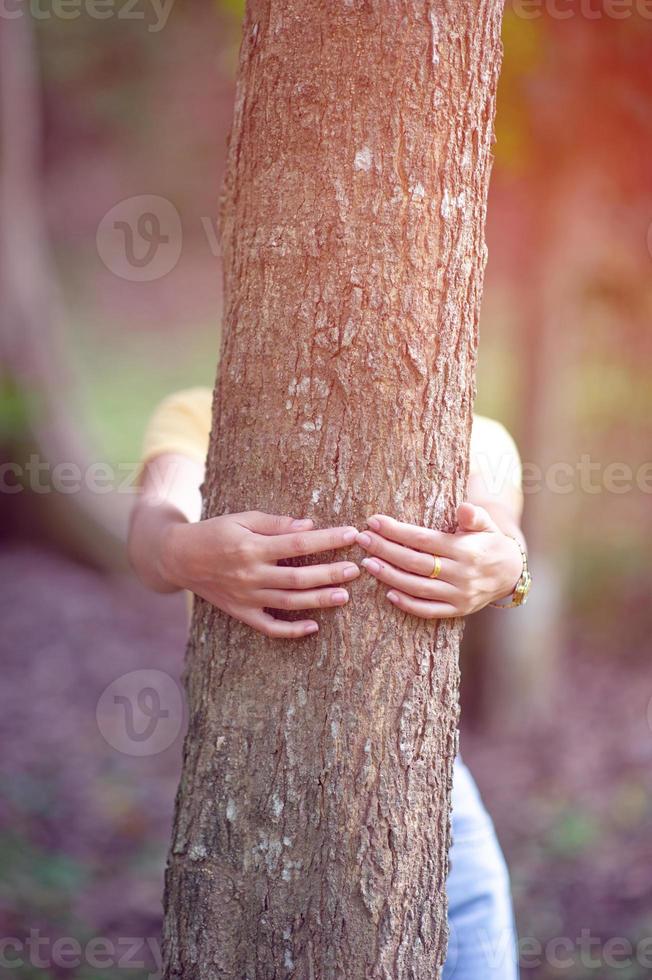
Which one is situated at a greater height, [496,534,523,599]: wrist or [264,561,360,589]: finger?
[496,534,523,599]: wrist

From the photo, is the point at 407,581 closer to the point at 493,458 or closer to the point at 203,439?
the point at 493,458

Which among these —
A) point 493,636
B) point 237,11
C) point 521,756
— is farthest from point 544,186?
point 521,756

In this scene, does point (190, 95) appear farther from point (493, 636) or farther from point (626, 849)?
point (626, 849)

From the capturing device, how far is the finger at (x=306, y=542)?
1.39 metres

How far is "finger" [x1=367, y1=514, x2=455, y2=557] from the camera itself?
1.41 meters

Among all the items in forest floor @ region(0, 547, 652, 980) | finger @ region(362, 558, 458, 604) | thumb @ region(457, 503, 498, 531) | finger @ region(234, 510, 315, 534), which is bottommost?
forest floor @ region(0, 547, 652, 980)

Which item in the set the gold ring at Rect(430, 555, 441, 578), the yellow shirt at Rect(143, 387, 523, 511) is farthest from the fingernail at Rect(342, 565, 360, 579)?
the yellow shirt at Rect(143, 387, 523, 511)

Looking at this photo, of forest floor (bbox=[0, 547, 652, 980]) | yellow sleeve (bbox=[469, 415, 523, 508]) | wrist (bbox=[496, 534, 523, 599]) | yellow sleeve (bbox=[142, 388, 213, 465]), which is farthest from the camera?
forest floor (bbox=[0, 547, 652, 980])

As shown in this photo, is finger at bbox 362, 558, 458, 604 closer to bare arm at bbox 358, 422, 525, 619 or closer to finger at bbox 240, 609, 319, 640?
bare arm at bbox 358, 422, 525, 619
